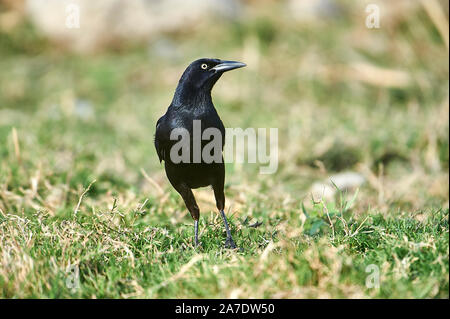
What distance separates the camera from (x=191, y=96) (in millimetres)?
2941

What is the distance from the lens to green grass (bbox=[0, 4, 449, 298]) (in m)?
2.43

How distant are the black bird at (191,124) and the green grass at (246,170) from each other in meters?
0.28

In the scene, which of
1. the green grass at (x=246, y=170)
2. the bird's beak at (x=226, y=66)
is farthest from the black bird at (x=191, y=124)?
the green grass at (x=246, y=170)

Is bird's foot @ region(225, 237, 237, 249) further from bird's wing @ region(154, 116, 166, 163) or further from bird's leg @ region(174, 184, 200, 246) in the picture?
bird's wing @ region(154, 116, 166, 163)

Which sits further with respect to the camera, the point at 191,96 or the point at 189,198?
the point at 189,198

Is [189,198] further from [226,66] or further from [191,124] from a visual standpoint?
[226,66]

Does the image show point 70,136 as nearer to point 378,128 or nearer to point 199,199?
point 199,199

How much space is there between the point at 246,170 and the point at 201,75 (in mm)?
2040

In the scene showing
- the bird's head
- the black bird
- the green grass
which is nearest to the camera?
the green grass

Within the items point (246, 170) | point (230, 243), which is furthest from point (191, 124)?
point (246, 170)

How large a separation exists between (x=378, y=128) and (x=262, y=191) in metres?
1.95

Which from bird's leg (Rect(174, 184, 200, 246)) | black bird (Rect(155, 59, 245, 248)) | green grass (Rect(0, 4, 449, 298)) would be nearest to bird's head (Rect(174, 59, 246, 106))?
black bird (Rect(155, 59, 245, 248))

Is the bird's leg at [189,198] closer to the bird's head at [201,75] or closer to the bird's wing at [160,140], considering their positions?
the bird's wing at [160,140]

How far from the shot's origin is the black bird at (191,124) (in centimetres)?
287
